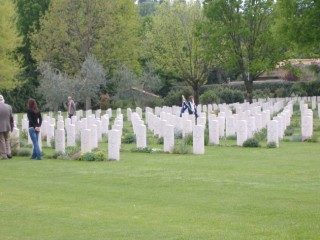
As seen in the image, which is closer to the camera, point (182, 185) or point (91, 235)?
point (91, 235)

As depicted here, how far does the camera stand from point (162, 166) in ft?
56.6

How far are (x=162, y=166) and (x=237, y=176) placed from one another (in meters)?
2.68

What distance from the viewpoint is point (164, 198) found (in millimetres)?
12477

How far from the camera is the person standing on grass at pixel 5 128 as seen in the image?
19734 mm

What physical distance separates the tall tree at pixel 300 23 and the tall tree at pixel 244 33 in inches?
307

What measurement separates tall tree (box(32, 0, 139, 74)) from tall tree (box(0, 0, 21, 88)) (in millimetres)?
A: 6186

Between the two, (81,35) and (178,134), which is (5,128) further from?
(81,35)

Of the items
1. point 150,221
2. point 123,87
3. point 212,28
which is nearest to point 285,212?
point 150,221

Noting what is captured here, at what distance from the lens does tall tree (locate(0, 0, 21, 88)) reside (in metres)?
47.4

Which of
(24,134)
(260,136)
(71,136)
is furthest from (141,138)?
(24,134)

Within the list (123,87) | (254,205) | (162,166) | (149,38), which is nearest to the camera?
(254,205)

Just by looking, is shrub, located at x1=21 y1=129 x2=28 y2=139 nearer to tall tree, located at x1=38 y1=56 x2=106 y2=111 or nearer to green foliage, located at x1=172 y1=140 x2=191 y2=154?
green foliage, located at x1=172 y1=140 x2=191 y2=154

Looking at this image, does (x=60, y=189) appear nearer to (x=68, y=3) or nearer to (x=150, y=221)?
(x=150, y=221)

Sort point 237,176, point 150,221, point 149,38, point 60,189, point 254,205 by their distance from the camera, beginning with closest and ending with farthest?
1. point 150,221
2. point 254,205
3. point 60,189
4. point 237,176
5. point 149,38
